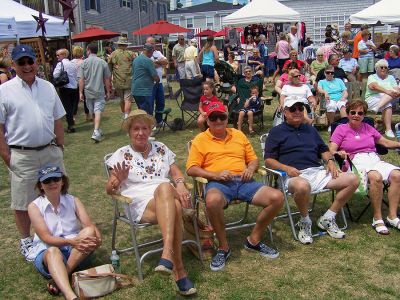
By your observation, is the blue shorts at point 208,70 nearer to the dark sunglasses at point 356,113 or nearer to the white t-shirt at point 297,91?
the white t-shirt at point 297,91

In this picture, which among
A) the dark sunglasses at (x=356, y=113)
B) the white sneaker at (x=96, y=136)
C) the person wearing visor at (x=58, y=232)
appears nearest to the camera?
the person wearing visor at (x=58, y=232)

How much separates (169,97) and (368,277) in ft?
33.2

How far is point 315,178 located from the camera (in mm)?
4363

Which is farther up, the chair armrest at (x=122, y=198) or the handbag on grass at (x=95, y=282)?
the chair armrest at (x=122, y=198)

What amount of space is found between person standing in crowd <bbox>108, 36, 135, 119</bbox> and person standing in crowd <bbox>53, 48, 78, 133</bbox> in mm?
Result: 813

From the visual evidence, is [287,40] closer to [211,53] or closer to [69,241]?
[211,53]

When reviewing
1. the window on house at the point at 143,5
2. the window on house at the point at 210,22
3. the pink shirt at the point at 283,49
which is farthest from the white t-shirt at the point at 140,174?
the window on house at the point at 210,22

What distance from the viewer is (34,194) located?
3846 mm

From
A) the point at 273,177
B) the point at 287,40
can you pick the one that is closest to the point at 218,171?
the point at 273,177

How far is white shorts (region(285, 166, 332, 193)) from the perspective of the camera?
4.32 metres

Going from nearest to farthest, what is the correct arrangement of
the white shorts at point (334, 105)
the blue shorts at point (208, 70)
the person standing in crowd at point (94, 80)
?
the white shorts at point (334, 105)
the person standing in crowd at point (94, 80)
the blue shorts at point (208, 70)

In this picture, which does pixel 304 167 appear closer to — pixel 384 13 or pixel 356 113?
pixel 356 113

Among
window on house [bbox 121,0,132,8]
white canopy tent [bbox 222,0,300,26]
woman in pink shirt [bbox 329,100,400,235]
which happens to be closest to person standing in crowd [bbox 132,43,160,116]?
woman in pink shirt [bbox 329,100,400,235]

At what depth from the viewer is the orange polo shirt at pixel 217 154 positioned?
4109 millimetres
